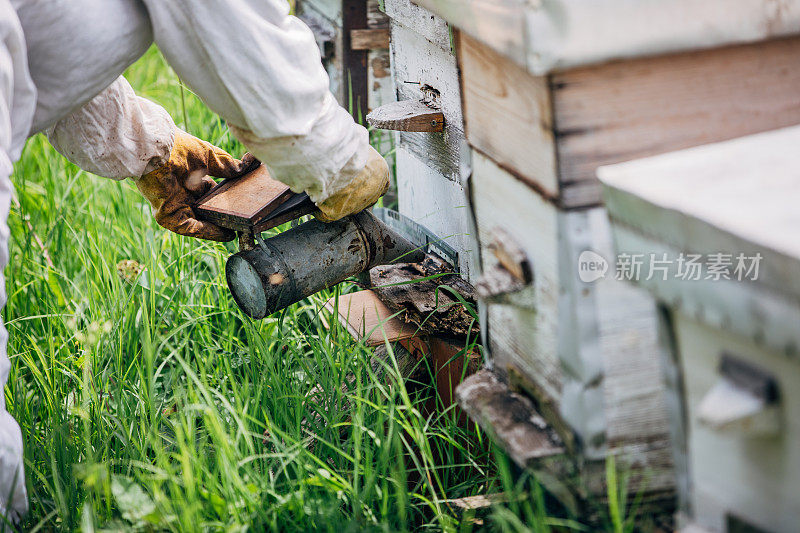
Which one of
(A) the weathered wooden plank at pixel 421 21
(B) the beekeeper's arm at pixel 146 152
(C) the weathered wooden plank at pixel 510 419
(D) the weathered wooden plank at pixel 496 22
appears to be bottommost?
(C) the weathered wooden plank at pixel 510 419

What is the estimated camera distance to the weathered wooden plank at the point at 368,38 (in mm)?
3260

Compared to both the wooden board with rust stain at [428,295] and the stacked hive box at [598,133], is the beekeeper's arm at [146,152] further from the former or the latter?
the stacked hive box at [598,133]

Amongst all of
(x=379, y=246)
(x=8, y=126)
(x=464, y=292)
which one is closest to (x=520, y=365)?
(x=464, y=292)

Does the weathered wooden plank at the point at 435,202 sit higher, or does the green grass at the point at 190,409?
the weathered wooden plank at the point at 435,202

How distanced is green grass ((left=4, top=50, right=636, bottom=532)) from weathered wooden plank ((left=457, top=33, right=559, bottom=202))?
55cm

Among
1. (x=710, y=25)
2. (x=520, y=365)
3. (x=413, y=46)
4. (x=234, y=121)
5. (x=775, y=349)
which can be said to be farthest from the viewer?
(x=413, y=46)

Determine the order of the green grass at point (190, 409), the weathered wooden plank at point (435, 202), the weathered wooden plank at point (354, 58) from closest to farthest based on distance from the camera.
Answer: the green grass at point (190, 409) < the weathered wooden plank at point (435, 202) < the weathered wooden plank at point (354, 58)

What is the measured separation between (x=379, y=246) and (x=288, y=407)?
0.50 metres

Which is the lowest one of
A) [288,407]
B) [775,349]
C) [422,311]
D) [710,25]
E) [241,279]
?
[288,407]

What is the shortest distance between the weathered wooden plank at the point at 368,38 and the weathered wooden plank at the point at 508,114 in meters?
1.78

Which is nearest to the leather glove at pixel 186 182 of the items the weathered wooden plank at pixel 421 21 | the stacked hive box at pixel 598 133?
the weathered wooden plank at pixel 421 21

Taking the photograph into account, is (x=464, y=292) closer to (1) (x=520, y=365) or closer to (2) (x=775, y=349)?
(1) (x=520, y=365)

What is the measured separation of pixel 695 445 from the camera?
1.07 m

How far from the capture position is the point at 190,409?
1.76 meters
